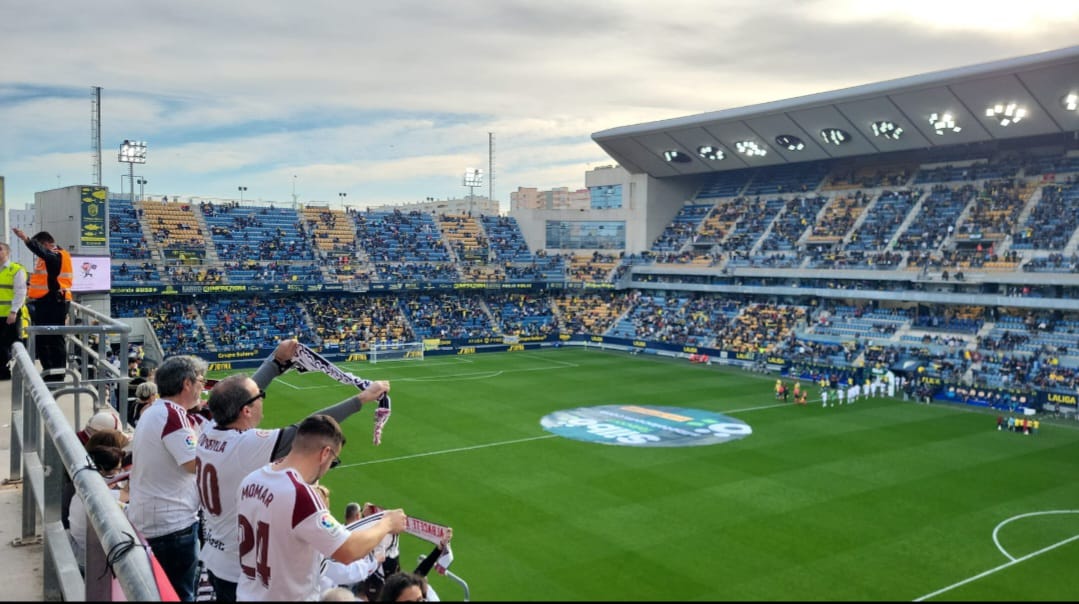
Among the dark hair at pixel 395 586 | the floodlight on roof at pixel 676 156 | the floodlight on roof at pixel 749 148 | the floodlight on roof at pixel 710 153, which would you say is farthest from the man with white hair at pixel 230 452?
the floodlight on roof at pixel 676 156

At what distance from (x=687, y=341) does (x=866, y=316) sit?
11.5 metres

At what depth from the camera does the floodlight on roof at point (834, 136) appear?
2120 inches

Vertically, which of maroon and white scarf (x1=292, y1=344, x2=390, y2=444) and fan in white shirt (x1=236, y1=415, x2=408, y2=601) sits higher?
maroon and white scarf (x1=292, y1=344, x2=390, y2=444)

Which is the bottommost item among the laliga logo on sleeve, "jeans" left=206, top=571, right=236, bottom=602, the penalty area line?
the penalty area line

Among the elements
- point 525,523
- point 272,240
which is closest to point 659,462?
point 525,523

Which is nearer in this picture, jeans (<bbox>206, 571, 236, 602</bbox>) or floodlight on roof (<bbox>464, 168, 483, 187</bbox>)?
jeans (<bbox>206, 571, 236, 602</bbox>)

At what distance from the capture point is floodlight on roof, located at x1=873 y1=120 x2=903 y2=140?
51.3 metres

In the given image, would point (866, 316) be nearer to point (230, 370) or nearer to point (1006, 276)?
point (1006, 276)

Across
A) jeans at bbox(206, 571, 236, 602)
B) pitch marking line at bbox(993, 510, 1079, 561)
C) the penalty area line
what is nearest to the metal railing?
jeans at bbox(206, 571, 236, 602)

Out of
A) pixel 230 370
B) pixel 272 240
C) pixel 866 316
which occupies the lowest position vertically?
pixel 230 370

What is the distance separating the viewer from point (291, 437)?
18.7ft

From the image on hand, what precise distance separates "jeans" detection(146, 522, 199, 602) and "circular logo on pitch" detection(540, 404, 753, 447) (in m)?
23.0

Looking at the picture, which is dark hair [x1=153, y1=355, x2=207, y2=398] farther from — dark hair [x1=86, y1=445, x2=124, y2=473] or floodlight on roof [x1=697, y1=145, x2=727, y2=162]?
floodlight on roof [x1=697, y1=145, x2=727, y2=162]

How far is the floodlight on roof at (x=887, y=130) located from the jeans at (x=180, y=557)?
173ft
